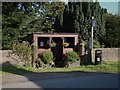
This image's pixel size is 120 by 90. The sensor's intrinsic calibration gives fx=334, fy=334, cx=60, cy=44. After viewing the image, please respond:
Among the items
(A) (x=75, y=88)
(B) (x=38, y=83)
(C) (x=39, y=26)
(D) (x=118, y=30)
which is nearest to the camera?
(A) (x=75, y=88)

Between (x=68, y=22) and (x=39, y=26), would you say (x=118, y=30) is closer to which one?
(x=68, y=22)

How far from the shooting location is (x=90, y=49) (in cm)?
2719

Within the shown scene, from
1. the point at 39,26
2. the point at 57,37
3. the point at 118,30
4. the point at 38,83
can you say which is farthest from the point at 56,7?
the point at 38,83

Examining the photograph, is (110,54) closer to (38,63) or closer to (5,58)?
(38,63)

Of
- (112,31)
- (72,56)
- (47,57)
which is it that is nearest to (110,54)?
(72,56)

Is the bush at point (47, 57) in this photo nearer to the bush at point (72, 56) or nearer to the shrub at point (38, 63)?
the shrub at point (38, 63)

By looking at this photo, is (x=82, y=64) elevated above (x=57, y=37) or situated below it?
below

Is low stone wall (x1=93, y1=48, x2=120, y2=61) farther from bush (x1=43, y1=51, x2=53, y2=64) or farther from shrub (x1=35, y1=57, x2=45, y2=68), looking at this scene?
shrub (x1=35, y1=57, x2=45, y2=68)

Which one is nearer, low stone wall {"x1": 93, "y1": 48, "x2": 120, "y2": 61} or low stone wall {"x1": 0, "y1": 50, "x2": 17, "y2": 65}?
low stone wall {"x1": 0, "y1": 50, "x2": 17, "y2": 65}

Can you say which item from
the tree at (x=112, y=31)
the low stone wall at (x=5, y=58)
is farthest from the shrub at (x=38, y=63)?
the tree at (x=112, y=31)

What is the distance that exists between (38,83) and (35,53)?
923 centimetres

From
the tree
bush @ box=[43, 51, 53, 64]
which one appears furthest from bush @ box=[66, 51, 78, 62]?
the tree

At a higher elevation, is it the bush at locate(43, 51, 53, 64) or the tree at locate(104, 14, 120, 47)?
the tree at locate(104, 14, 120, 47)

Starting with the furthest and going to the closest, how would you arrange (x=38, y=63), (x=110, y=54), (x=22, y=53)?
(x=110, y=54) → (x=38, y=63) → (x=22, y=53)
